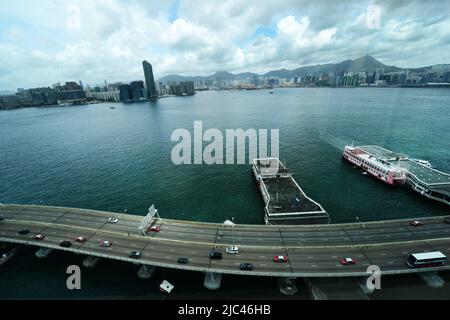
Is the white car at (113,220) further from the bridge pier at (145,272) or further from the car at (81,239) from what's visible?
the bridge pier at (145,272)

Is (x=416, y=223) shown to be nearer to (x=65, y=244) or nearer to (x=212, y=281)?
(x=212, y=281)

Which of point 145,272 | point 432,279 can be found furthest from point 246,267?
point 432,279

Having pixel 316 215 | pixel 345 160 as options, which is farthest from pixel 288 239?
pixel 345 160

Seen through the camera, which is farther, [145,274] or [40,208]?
[40,208]

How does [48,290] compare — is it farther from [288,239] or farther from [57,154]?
[57,154]

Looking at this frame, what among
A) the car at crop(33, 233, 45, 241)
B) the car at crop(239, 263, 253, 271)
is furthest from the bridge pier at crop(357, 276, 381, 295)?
the car at crop(33, 233, 45, 241)

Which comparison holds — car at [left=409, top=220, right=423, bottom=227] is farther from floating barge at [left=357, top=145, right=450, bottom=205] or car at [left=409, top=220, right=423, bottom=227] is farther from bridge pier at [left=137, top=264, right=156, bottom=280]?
bridge pier at [left=137, top=264, right=156, bottom=280]

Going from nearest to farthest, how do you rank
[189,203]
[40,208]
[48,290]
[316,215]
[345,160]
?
[48,290] < [316,215] < [40,208] < [189,203] < [345,160]
